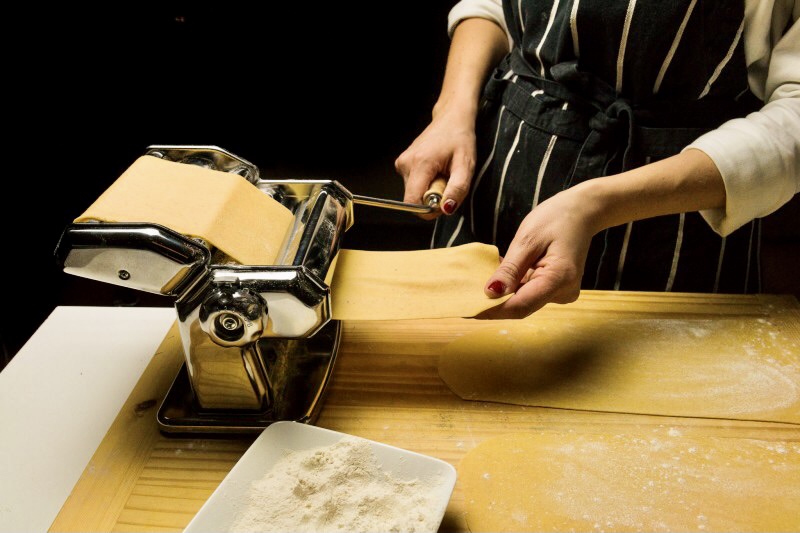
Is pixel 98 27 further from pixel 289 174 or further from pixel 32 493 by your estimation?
pixel 32 493

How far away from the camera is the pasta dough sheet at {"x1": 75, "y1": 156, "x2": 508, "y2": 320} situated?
77 centimetres

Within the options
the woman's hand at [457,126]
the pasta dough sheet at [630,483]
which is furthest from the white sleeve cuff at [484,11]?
the pasta dough sheet at [630,483]

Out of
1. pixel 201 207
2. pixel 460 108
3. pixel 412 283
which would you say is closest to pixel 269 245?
pixel 201 207

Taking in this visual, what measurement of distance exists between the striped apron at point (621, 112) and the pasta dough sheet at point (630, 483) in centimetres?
48

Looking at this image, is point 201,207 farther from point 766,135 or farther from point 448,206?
point 766,135

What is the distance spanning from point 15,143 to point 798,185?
7.06 ft

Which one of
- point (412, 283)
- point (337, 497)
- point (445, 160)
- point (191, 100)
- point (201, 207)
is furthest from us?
point (191, 100)

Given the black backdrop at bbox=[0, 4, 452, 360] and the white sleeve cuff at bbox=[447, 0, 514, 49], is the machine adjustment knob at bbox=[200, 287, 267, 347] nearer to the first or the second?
the white sleeve cuff at bbox=[447, 0, 514, 49]

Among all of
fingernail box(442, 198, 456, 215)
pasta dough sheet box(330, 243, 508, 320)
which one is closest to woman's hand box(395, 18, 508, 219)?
fingernail box(442, 198, 456, 215)

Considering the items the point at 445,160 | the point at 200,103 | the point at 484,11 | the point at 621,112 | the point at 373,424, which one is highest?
the point at 484,11

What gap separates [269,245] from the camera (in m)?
0.81

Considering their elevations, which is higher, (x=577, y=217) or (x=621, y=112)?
(x=621, y=112)

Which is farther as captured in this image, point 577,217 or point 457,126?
point 457,126

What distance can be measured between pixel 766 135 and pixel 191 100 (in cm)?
195
